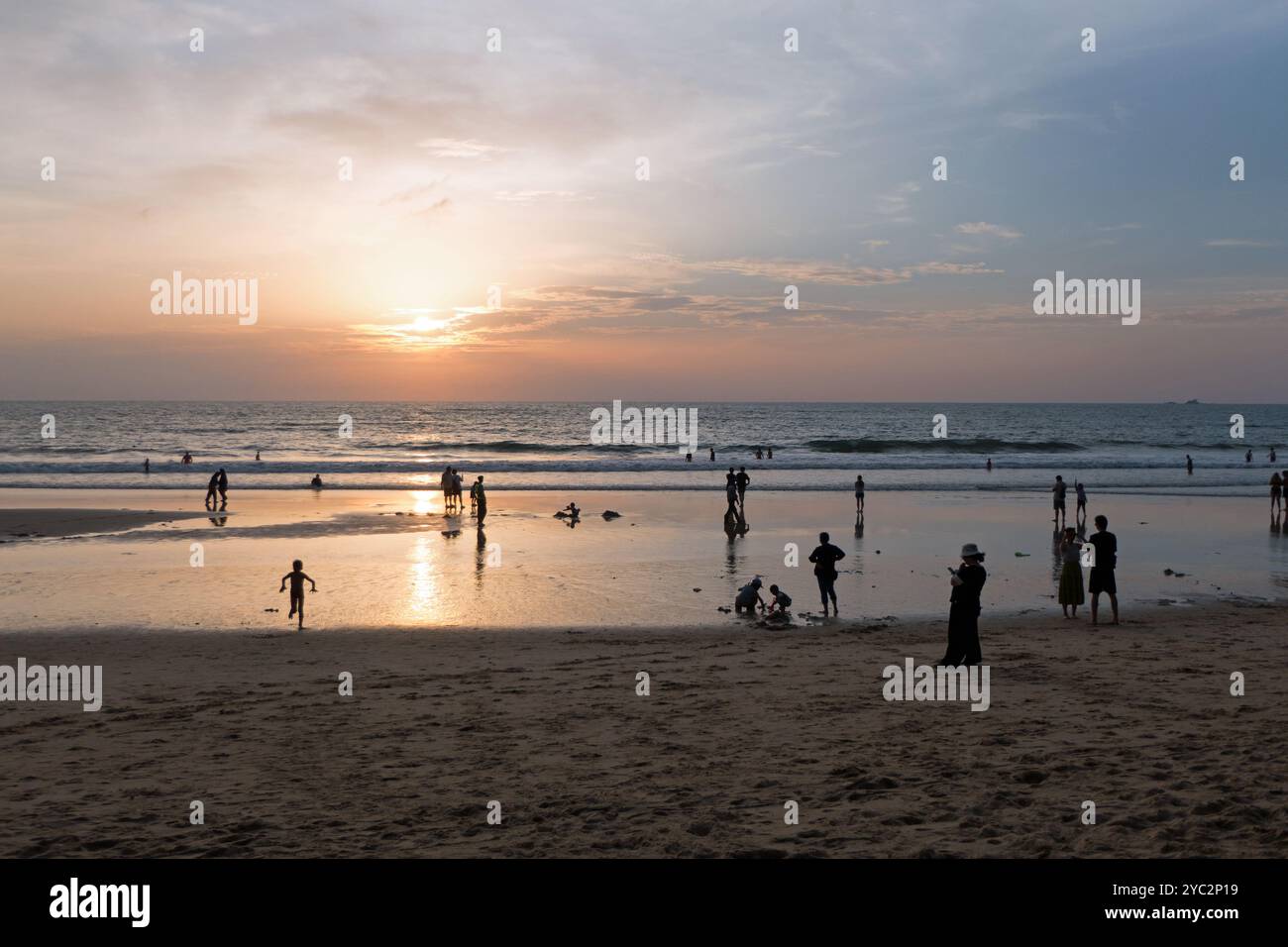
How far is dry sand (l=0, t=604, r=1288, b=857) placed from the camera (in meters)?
6.68

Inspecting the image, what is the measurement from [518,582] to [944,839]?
577 inches

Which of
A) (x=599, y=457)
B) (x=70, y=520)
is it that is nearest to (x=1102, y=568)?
(x=70, y=520)

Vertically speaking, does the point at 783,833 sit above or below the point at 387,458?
below

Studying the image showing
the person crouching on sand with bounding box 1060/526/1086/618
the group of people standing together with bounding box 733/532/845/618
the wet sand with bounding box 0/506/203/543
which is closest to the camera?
the person crouching on sand with bounding box 1060/526/1086/618

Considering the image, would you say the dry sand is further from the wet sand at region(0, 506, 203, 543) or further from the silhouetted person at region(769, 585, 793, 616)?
the wet sand at region(0, 506, 203, 543)

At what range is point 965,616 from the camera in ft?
38.7

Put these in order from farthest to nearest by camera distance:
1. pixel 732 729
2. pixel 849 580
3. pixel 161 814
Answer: pixel 849 580
pixel 732 729
pixel 161 814

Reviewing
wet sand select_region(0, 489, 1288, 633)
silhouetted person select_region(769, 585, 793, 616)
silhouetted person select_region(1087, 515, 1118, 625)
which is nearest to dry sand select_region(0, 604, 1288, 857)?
silhouetted person select_region(1087, 515, 1118, 625)

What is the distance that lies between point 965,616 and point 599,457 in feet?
207

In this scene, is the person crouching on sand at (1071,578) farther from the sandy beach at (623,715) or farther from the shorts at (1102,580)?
the sandy beach at (623,715)

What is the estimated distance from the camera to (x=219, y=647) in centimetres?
1424

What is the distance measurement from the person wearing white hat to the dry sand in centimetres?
59
